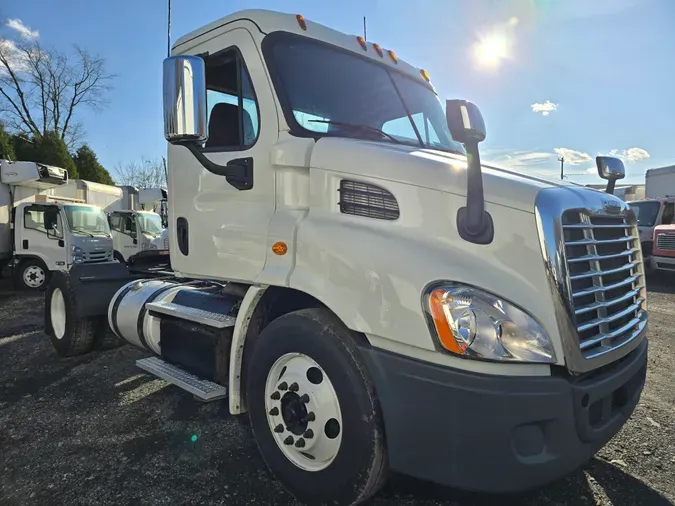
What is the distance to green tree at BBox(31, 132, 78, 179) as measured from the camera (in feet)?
83.2

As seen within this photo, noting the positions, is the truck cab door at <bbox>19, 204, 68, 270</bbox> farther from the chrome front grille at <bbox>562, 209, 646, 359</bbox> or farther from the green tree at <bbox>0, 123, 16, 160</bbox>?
the green tree at <bbox>0, 123, 16, 160</bbox>

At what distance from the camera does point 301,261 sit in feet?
8.63

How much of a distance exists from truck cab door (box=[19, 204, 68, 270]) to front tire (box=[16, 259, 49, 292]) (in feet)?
0.81

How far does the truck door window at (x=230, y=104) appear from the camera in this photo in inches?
121

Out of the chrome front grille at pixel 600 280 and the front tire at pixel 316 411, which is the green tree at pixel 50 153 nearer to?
the front tire at pixel 316 411

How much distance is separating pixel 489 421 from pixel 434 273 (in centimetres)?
65

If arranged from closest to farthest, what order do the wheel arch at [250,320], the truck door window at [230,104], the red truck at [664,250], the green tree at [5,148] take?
the wheel arch at [250,320] < the truck door window at [230,104] < the red truck at [664,250] < the green tree at [5,148]

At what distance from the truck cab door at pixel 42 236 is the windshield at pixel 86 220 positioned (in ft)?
0.90

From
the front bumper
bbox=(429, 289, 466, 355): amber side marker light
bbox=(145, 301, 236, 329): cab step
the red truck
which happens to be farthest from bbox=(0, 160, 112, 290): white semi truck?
the red truck

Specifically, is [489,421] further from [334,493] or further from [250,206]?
[250,206]

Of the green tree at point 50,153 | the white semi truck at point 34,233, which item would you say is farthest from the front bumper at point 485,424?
the green tree at point 50,153

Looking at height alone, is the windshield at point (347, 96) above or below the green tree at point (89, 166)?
below

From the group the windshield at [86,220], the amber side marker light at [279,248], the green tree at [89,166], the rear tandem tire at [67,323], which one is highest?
the green tree at [89,166]

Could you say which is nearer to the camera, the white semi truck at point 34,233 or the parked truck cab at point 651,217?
the white semi truck at point 34,233
